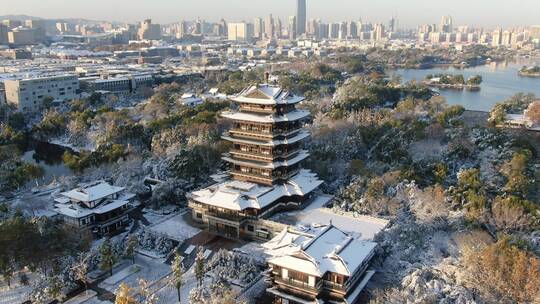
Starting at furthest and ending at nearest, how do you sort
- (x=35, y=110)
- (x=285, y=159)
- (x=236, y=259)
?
(x=35, y=110) → (x=285, y=159) → (x=236, y=259)

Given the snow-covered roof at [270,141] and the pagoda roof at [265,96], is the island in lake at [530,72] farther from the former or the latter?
the pagoda roof at [265,96]

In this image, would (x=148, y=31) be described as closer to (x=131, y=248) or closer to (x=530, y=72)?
(x=530, y=72)

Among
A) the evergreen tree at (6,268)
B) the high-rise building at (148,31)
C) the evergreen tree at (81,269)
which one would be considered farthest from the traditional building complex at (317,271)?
the high-rise building at (148,31)

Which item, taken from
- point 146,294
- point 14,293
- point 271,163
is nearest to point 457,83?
point 271,163

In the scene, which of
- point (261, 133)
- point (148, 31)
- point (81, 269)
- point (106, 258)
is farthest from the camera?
point (148, 31)

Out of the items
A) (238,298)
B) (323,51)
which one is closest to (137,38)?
(323,51)

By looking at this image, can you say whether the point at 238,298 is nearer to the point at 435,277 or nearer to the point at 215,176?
the point at 435,277

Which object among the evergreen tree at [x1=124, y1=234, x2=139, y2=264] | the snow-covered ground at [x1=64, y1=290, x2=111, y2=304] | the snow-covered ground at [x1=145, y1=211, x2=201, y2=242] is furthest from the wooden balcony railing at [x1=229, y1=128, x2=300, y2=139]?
the snow-covered ground at [x1=64, y1=290, x2=111, y2=304]
